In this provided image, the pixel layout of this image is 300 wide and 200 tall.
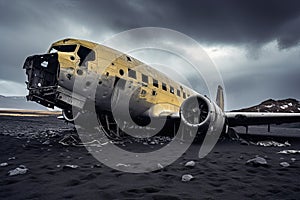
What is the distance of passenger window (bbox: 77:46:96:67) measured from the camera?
791cm

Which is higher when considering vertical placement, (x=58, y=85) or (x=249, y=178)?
(x=58, y=85)

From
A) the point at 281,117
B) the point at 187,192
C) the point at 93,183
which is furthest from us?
the point at 281,117

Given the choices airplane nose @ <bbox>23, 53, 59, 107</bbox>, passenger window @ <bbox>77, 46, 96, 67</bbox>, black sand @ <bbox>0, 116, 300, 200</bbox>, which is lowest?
black sand @ <bbox>0, 116, 300, 200</bbox>

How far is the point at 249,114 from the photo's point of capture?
1088 cm

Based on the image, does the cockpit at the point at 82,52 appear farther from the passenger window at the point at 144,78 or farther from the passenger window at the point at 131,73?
the passenger window at the point at 144,78

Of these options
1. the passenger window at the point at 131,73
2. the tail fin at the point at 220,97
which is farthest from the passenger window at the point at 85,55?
the tail fin at the point at 220,97

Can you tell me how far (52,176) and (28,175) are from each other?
470 mm

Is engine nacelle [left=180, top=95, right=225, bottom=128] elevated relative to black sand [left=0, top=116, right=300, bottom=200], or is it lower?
elevated

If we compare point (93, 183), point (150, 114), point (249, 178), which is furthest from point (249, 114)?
point (93, 183)

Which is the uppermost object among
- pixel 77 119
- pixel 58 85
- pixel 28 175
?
pixel 58 85

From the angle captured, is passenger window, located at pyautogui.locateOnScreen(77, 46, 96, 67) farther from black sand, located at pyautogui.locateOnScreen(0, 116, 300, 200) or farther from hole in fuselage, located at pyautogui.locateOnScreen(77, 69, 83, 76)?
black sand, located at pyautogui.locateOnScreen(0, 116, 300, 200)

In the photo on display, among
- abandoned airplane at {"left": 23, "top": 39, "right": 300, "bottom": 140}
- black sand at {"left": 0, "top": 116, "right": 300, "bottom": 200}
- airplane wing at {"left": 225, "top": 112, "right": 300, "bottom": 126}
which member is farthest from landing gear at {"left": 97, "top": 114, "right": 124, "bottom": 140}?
airplane wing at {"left": 225, "top": 112, "right": 300, "bottom": 126}

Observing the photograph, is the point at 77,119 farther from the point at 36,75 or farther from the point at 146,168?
the point at 146,168

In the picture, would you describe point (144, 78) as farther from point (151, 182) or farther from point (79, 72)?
point (151, 182)
